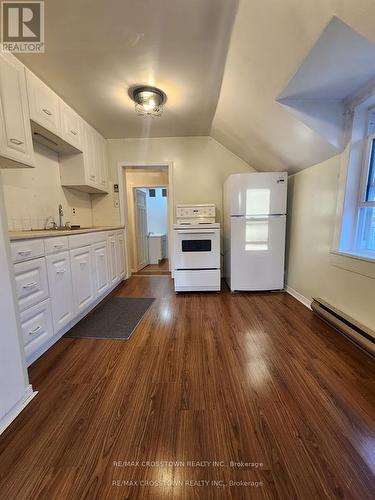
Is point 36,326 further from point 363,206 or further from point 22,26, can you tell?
point 363,206

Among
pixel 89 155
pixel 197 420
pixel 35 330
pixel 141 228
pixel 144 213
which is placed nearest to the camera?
pixel 197 420

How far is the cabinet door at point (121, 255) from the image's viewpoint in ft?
11.0

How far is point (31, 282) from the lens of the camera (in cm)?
149

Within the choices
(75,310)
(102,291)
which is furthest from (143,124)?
(75,310)

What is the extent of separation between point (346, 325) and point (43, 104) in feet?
10.9

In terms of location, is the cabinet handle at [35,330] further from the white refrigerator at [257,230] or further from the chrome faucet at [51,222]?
the white refrigerator at [257,230]

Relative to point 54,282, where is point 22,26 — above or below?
above

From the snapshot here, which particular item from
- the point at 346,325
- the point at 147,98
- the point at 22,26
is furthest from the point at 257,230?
the point at 22,26

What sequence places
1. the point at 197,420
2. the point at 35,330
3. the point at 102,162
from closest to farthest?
the point at 197,420 → the point at 35,330 → the point at 102,162

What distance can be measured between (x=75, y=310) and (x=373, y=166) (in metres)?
2.90

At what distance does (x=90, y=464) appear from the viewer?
0.90 metres

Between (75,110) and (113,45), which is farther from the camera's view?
(75,110)

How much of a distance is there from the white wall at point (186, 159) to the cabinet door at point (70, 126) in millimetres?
919

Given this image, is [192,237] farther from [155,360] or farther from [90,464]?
[90,464]
